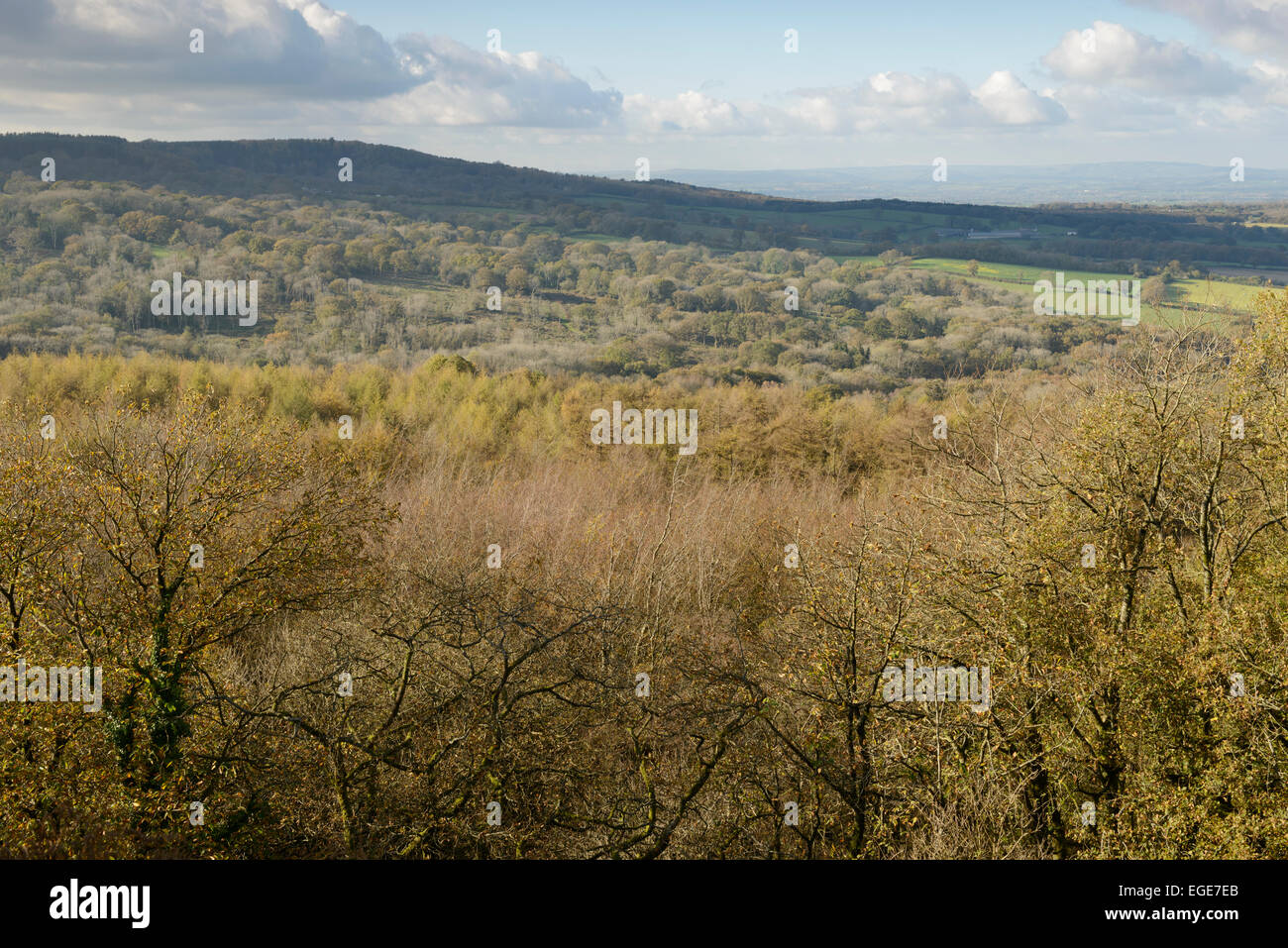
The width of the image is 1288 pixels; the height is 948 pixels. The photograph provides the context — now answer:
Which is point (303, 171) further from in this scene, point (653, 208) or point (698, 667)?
point (698, 667)

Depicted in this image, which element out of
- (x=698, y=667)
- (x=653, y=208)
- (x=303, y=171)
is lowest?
(x=698, y=667)

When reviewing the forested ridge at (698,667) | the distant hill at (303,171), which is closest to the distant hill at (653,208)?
the distant hill at (303,171)

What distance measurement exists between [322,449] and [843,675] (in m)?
18.0

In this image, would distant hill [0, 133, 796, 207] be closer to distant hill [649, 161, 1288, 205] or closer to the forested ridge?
distant hill [649, 161, 1288, 205]

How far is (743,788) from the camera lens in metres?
13.8

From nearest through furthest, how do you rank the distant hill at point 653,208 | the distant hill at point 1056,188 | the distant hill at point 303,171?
the distant hill at point 653,208 < the distant hill at point 303,171 < the distant hill at point 1056,188

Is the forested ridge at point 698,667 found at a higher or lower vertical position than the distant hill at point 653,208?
lower

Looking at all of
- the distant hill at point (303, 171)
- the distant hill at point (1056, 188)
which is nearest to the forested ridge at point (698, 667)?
the distant hill at point (303, 171)

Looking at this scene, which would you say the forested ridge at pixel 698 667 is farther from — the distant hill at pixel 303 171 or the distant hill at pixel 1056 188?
the distant hill at pixel 1056 188

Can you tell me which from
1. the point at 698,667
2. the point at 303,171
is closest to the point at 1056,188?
the point at 303,171

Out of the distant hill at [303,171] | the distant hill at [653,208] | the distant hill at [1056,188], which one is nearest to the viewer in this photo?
the distant hill at [653,208]

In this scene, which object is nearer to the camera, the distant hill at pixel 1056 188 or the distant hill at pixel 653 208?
the distant hill at pixel 653 208
